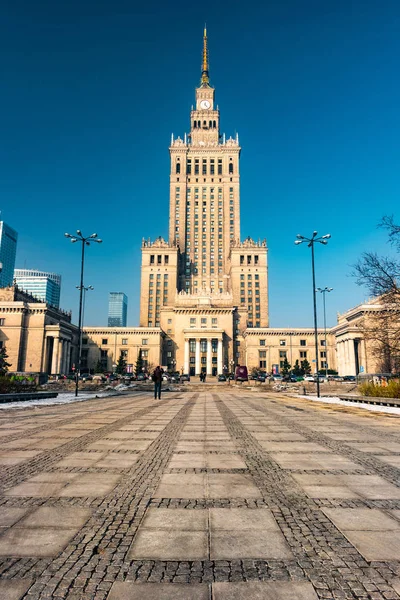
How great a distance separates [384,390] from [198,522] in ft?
71.0

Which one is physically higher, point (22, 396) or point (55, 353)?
point (55, 353)

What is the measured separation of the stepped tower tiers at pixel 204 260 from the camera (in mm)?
99875

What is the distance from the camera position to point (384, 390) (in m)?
21.7

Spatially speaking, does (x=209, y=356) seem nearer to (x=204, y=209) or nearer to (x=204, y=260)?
(x=204, y=260)

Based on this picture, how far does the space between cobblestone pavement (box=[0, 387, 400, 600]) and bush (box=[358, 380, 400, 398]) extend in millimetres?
15275

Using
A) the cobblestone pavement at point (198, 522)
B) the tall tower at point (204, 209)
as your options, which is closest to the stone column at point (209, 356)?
the tall tower at point (204, 209)

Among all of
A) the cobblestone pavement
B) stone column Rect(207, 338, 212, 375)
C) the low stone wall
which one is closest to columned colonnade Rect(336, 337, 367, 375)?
stone column Rect(207, 338, 212, 375)

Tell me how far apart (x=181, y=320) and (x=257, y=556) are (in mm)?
95631

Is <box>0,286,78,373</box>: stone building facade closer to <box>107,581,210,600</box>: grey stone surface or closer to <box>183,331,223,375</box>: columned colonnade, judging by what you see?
<box>183,331,223,375</box>: columned colonnade

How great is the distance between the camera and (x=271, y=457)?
20.8 ft

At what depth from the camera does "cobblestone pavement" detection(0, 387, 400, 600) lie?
2400 millimetres

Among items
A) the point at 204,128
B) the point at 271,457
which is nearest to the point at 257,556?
the point at 271,457

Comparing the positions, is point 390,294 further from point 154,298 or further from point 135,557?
point 154,298

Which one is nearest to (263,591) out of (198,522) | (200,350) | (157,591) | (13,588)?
(157,591)
